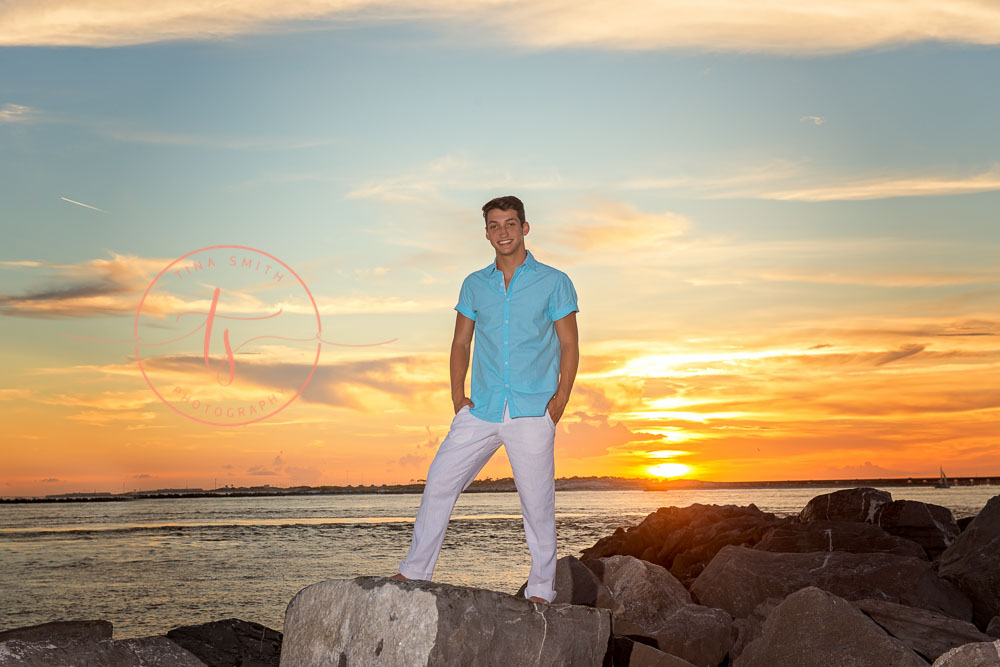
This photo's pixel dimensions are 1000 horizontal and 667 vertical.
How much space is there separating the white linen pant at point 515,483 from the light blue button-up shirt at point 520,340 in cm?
9

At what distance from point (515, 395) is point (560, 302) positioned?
0.68m

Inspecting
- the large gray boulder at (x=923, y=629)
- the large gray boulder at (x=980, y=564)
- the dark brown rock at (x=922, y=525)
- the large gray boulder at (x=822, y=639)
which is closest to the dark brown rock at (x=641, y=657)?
the large gray boulder at (x=822, y=639)

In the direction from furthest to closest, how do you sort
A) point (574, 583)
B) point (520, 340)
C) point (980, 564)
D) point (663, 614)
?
point (980, 564), point (663, 614), point (574, 583), point (520, 340)

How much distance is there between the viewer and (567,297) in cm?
575

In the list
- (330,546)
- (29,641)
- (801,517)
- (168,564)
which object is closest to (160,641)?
(29,641)

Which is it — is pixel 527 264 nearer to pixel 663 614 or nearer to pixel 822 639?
pixel 822 639

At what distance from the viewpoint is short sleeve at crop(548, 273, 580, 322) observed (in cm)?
573

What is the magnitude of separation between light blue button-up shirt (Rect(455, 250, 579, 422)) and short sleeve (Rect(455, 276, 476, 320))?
0.25 feet

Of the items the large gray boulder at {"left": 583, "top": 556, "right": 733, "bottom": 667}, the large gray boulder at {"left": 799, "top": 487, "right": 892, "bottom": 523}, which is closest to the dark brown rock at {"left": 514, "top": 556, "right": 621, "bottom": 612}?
the large gray boulder at {"left": 583, "top": 556, "right": 733, "bottom": 667}

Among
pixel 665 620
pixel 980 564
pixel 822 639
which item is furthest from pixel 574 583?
pixel 980 564

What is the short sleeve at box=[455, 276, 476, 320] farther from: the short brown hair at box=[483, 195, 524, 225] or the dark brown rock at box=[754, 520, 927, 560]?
the dark brown rock at box=[754, 520, 927, 560]

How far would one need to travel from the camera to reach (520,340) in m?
5.67

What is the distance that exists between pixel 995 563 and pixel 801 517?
8.41 m

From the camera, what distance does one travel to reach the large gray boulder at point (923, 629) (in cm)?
726
